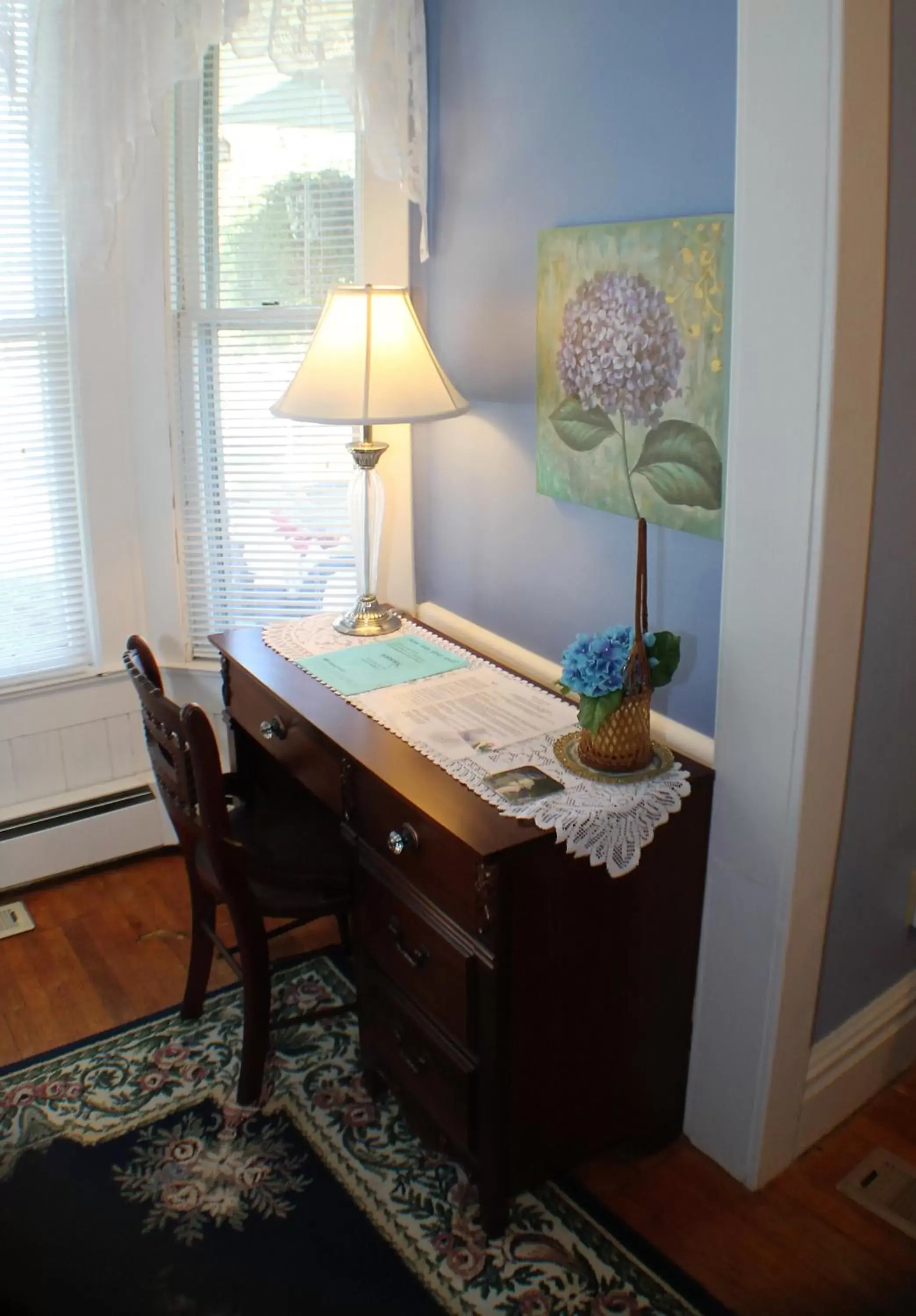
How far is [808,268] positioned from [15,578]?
6.39 feet

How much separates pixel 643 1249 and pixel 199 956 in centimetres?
99

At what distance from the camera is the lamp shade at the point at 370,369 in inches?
81.4

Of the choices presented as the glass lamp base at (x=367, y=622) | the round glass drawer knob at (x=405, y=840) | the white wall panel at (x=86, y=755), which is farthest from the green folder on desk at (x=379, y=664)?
the white wall panel at (x=86, y=755)

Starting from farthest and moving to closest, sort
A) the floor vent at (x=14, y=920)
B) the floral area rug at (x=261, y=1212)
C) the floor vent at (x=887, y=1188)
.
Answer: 1. the floor vent at (x=14, y=920)
2. the floor vent at (x=887, y=1188)
3. the floral area rug at (x=261, y=1212)

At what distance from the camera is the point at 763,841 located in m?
1.69

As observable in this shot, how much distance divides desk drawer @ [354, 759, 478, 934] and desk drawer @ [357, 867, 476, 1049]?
31 mm

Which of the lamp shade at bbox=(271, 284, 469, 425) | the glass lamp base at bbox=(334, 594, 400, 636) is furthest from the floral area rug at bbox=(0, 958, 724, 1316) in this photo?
the lamp shade at bbox=(271, 284, 469, 425)

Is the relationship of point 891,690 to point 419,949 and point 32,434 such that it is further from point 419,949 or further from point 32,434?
point 32,434

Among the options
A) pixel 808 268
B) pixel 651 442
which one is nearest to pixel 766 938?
pixel 651 442

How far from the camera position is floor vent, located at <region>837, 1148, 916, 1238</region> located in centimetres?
181

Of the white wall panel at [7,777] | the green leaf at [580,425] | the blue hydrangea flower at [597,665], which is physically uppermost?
the green leaf at [580,425]

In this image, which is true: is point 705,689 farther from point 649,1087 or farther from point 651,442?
point 649,1087

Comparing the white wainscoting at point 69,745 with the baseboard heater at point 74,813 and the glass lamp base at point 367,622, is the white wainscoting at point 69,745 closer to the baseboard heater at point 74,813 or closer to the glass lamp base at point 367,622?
the baseboard heater at point 74,813

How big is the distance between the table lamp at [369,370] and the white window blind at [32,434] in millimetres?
721
